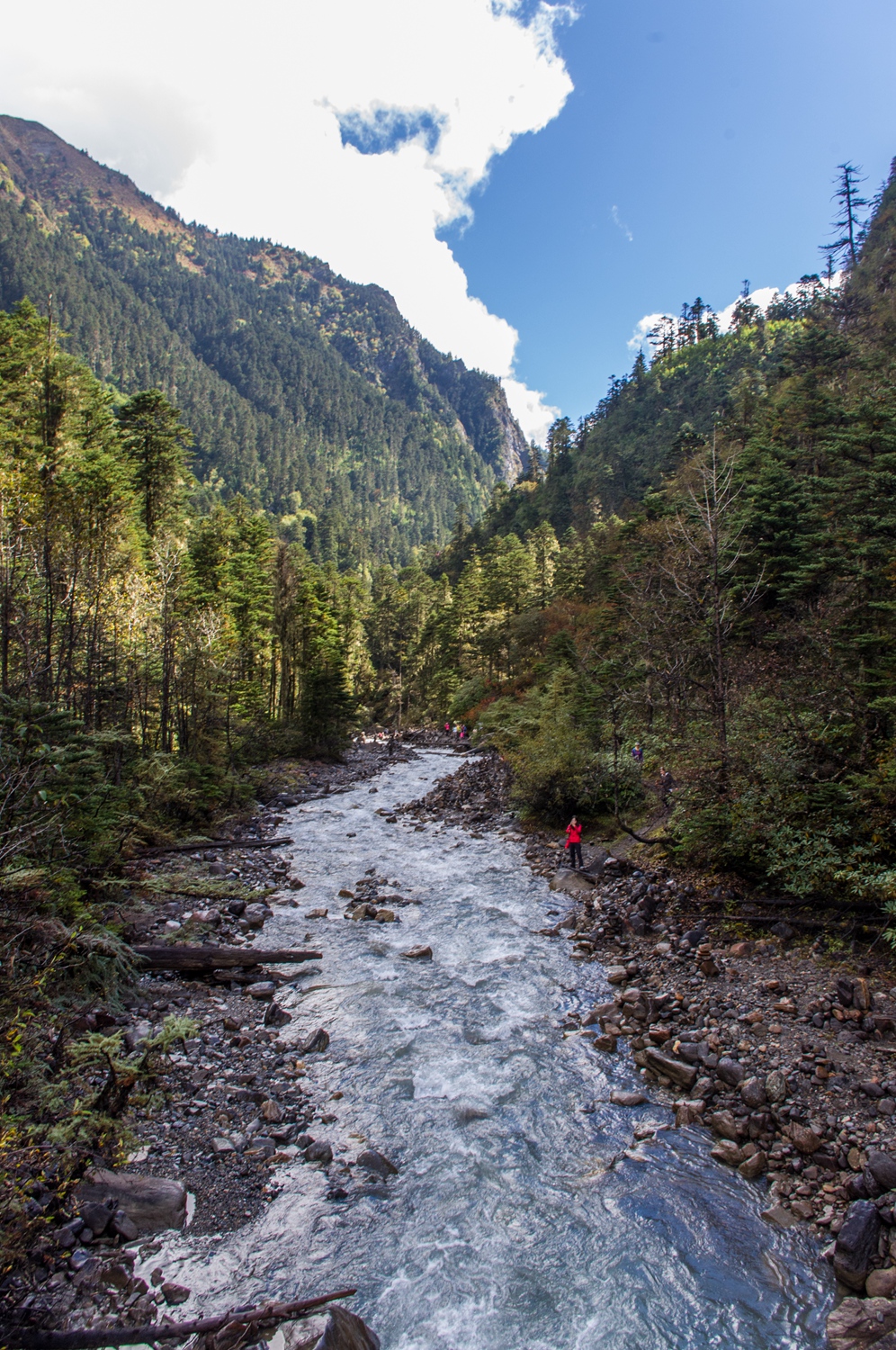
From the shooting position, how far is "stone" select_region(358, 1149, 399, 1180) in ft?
21.5

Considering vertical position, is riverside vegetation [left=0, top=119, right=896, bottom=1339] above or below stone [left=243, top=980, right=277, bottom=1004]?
above

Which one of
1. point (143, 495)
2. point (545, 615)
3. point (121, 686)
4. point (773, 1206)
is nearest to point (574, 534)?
point (545, 615)

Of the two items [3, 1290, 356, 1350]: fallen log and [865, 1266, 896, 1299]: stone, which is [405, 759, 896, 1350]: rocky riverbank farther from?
[3, 1290, 356, 1350]: fallen log

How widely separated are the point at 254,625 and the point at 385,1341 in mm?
35322

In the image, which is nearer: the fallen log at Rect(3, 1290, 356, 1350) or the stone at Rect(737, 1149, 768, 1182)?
the fallen log at Rect(3, 1290, 356, 1350)

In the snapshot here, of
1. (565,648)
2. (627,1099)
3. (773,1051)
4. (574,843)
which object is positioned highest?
(565,648)

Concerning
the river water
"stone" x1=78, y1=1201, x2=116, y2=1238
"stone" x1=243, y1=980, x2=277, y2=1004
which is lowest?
the river water

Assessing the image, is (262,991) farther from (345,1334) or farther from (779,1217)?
(779,1217)

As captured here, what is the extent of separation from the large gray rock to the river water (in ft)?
0.55

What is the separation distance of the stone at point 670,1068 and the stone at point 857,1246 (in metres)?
2.43

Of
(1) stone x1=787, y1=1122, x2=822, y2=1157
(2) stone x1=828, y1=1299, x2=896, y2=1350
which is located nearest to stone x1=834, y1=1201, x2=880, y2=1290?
(2) stone x1=828, y1=1299, x2=896, y2=1350

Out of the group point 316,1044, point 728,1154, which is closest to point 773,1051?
point 728,1154

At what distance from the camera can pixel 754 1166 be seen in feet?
21.1

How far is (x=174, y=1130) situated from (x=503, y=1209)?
3.59 metres
